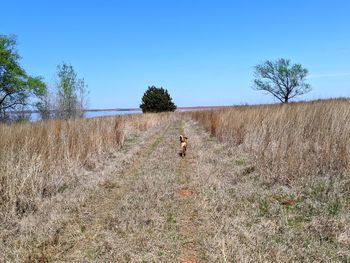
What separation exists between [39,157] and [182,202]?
2.54 metres

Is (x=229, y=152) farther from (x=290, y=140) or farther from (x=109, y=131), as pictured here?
(x=109, y=131)

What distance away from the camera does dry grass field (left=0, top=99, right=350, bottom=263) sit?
340 centimetres

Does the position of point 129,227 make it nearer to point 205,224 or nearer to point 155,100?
point 205,224

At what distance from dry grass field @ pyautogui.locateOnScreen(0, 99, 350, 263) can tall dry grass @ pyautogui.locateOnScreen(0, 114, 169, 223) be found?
0.9 inches

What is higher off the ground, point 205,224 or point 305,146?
point 305,146

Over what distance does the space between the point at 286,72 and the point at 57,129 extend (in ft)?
192

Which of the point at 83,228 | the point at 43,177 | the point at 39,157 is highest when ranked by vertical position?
the point at 39,157

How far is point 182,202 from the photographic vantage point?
5.06 meters

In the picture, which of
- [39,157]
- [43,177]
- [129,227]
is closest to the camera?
[129,227]

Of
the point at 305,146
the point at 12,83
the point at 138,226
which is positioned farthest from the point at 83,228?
the point at 12,83

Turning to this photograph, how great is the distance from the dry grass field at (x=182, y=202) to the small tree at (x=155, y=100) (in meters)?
52.7

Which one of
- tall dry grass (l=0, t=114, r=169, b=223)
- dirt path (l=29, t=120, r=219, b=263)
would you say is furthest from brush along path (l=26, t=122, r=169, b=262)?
tall dry grass (l=0, t=114, r=169, b=223)

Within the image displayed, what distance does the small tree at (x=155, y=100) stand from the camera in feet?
200

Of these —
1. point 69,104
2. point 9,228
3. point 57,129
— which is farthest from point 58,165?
point 69,104
